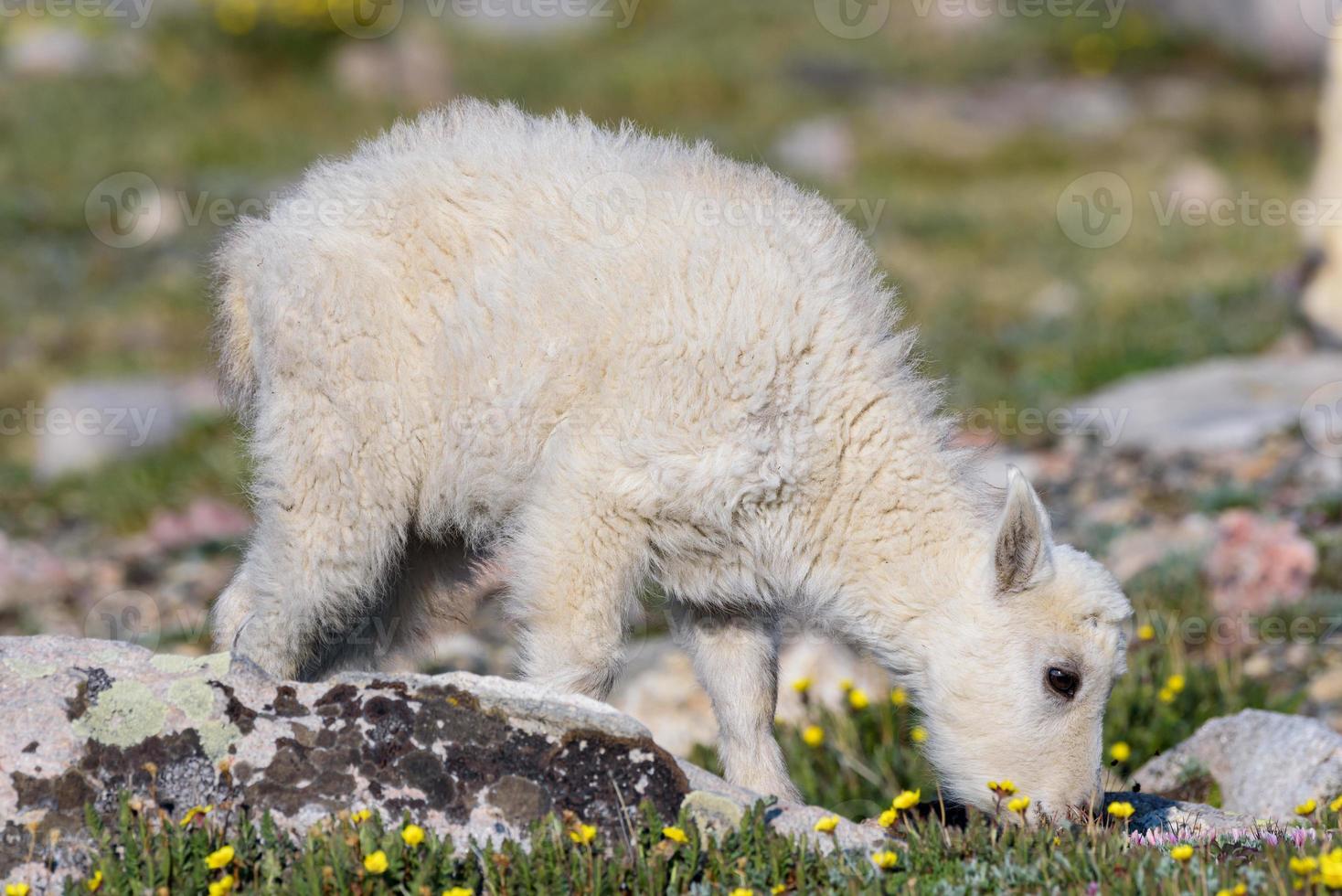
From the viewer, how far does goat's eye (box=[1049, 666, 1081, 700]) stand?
5.22 meters

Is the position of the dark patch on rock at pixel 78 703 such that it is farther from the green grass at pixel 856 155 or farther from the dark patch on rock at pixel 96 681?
the green grass at pixel 856 155

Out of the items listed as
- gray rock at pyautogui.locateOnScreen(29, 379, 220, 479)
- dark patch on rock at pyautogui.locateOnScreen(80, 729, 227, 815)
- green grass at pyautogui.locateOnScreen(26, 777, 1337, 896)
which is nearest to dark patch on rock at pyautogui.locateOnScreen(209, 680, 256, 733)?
dark patch on rock at pyautogui.locateOnScreen(80, 729, 227, 815)

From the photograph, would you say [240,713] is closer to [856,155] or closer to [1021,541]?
[1021,541]

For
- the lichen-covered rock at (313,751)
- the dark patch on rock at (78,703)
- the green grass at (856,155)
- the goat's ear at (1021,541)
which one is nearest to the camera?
the lichen-covered rock at (313,751)

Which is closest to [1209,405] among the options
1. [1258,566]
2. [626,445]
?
[1258,566]

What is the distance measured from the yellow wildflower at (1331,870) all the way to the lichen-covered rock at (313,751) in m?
1.25

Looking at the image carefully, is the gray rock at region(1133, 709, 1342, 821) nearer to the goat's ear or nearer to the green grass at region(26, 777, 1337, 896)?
the goat's ear

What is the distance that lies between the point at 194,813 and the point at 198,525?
7.65 metres

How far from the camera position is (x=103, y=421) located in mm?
13023

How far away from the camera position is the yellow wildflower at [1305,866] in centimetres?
375

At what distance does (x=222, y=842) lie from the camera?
163 inches

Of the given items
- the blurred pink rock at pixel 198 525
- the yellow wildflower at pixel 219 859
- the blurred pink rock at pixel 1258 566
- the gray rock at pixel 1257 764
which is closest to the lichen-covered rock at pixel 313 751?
the yellow wildflower at pixel 219 859

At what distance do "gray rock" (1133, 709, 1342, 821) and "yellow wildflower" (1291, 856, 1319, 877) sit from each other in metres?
1.85

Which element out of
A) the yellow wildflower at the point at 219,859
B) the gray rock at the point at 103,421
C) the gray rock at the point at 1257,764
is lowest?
the gray rock at the point at 103,421
